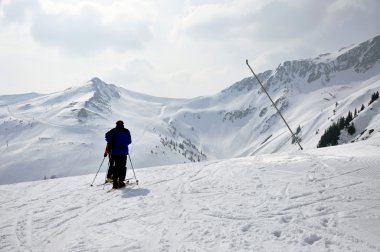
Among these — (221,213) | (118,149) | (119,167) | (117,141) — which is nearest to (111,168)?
(119,167)

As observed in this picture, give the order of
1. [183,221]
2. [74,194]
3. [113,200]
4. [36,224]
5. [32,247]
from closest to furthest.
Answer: [32,247], [183,221], [36,224], [113,200], [74,194]

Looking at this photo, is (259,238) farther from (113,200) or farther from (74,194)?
(74,194)

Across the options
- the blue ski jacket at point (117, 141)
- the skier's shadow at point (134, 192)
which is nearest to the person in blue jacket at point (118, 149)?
the blue ski jacket at point (117, 141)

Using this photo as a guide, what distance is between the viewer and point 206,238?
22.6 ft

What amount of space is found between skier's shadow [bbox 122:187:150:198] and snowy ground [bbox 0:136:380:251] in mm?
86

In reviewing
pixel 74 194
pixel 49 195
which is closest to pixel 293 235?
pixel 74 194

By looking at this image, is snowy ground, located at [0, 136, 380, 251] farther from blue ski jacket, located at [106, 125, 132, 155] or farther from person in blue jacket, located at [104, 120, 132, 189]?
blue ski jacket, located at [106, 125, 132, 155]

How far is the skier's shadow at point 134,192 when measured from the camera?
12.2 m

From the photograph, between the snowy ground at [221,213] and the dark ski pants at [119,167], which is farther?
the dark ski pants at [119,167]

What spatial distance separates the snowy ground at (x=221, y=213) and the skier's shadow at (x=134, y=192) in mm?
86

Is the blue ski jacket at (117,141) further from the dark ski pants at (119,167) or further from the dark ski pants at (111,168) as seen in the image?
the dark ski pants at (111,168)

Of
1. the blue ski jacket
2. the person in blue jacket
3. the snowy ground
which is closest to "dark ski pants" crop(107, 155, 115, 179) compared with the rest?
the person in blue jacket

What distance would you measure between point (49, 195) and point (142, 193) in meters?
4.63

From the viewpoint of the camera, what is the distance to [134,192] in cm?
1289
